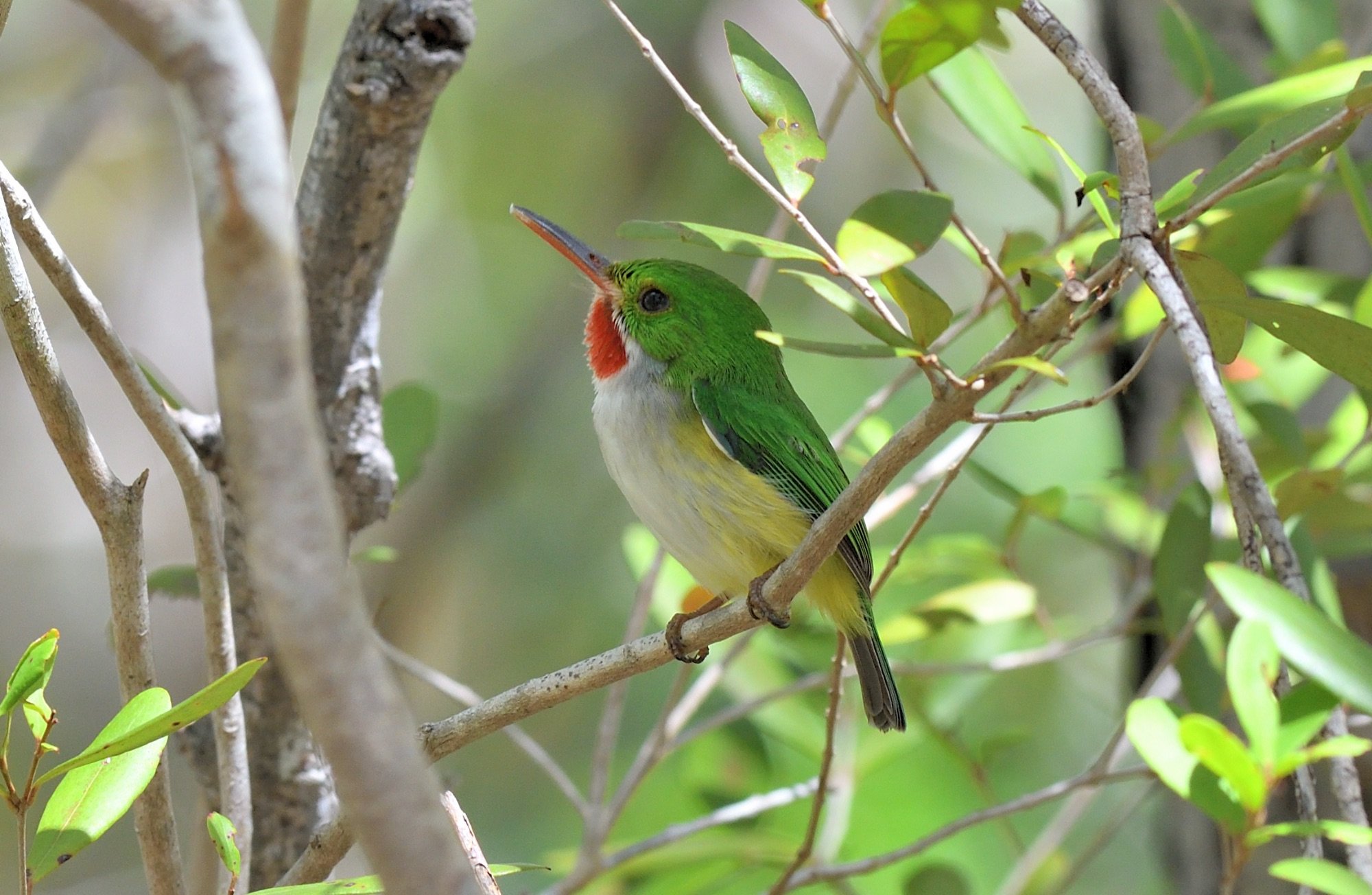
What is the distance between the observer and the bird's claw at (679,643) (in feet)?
5.80

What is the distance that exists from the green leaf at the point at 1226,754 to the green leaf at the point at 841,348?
0.47 metres

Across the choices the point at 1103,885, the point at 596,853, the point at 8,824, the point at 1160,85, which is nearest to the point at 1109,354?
the point at 1160,85

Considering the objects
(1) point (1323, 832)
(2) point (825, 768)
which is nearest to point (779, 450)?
(2) point (825, 768)

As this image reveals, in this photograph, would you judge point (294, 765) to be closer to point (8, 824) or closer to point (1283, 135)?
point (1283, 135)

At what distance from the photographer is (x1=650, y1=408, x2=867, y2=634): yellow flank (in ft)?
7.97

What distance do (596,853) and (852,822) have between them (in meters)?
2.82

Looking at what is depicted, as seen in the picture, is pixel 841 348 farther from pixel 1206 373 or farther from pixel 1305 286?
pixel 1305 286

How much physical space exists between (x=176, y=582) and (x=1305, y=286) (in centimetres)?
256

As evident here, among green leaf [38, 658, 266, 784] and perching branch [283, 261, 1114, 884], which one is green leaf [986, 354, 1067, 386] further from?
green leaf [38, 658, 266, 784]

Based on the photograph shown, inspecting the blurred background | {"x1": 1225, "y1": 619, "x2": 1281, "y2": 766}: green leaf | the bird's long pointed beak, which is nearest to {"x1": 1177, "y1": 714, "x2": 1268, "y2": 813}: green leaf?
{"x1": 1225, "y1": 619, "x2": 1281, "y2": 766}: green leaf

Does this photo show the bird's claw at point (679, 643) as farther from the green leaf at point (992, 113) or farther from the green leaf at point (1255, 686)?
the green leaf at point (992, 113)

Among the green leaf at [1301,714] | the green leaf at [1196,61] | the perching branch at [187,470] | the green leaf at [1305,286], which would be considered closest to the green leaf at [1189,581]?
the green leaf at [1305,286]

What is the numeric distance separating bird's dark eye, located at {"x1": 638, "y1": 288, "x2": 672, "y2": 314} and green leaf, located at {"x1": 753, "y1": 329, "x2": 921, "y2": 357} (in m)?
1.26

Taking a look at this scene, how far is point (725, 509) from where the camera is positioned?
2.43 meters
